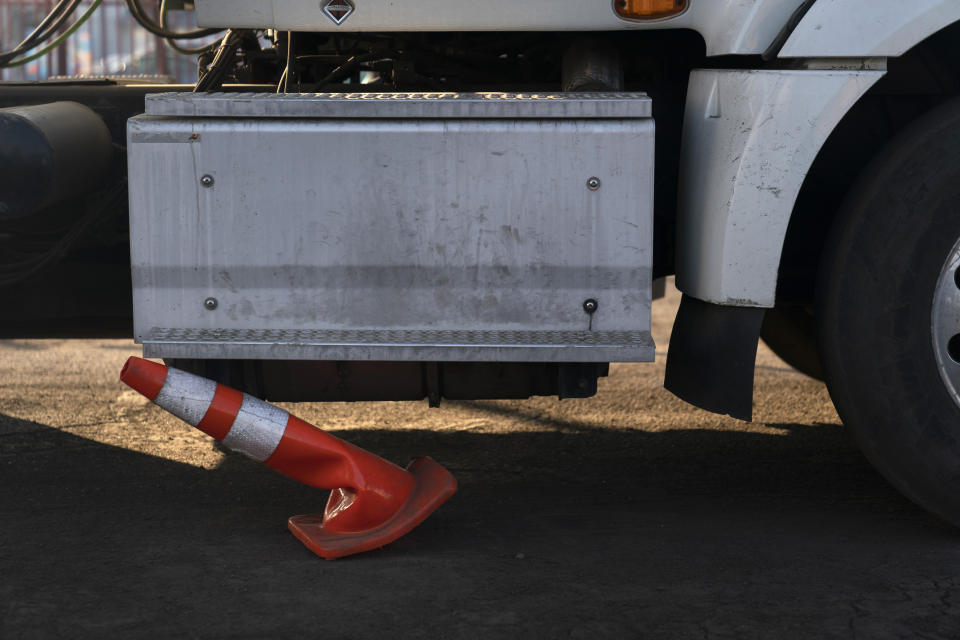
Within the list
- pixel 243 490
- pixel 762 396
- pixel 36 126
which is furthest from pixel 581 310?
pixel 762 396

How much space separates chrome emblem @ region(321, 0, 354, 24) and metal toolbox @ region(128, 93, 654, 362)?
9.6 inches

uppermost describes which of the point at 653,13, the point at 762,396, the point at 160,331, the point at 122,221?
the point at 653,13

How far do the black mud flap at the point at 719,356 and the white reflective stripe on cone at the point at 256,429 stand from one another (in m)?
1.09

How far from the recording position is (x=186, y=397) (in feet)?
9.47

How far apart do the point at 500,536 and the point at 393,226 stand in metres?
0.91

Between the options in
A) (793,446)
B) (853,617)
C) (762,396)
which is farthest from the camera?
(762,396)

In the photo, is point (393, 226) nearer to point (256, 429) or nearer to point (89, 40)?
point (256, 429)

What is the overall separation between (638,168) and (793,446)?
1703 mm

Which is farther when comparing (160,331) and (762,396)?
(762,396)

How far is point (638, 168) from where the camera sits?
2.71 m

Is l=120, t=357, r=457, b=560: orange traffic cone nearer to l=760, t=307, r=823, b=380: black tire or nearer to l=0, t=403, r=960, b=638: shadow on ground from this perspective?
l=0, t=403, r=960, b=638: shadow on ground

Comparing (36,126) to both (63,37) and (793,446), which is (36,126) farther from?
(793,446)

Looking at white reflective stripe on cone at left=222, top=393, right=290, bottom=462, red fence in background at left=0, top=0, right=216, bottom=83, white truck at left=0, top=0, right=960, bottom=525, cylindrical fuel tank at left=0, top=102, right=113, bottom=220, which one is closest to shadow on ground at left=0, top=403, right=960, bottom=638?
white reflective stripe on cone at left=222, top=393, right=290, bottom=462

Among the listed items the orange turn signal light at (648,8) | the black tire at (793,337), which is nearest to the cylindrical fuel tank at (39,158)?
the orange turn signal light at (648,8)
